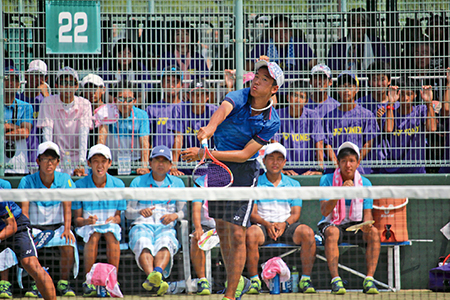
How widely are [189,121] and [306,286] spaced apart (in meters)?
2.19

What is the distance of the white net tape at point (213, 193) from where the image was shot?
12.4 feet

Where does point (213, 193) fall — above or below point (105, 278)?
above

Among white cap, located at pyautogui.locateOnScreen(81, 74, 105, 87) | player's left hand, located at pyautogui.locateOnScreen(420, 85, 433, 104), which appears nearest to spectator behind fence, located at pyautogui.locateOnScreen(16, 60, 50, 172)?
white cap, located at pyautogui.locateOnScreen(81, 74, 105, 87)

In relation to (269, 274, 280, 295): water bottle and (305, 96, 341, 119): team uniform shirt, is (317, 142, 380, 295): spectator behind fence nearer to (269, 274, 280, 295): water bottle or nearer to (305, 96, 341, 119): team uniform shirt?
(305, 96, 341, 119): team uniform shirt

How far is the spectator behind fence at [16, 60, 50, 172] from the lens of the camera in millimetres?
6070

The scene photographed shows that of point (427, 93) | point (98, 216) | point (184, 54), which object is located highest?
point (184, 54)

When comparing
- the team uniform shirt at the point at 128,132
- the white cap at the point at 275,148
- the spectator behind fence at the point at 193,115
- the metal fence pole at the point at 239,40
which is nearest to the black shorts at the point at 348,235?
the white cap at the point at 275,148

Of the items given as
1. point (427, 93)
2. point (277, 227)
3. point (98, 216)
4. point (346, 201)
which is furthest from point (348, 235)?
point (98, 216)

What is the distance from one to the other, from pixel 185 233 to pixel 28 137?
2057 millimetres

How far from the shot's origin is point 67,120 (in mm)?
6117

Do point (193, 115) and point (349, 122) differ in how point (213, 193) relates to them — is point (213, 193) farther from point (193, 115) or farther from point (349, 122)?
point (349, 122)

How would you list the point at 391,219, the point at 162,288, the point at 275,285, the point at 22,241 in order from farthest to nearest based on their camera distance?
the point at 391,219, the point at 275,285, the point at 162,288, the point at 22,241

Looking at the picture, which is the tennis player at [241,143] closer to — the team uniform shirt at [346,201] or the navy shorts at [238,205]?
the navy shorts at [238,205]

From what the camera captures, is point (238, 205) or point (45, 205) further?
point (45, 205)
